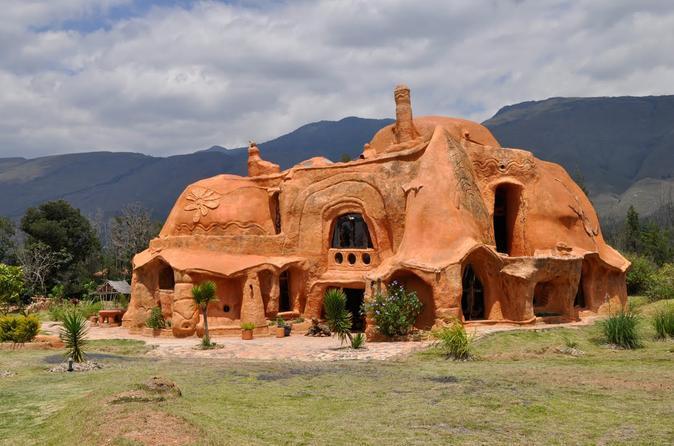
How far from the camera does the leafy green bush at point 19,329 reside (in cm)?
2003

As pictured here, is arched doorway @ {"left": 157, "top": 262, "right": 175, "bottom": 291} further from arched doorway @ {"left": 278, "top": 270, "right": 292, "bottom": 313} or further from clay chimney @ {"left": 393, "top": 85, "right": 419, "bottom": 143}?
clay chimney @ {"left": 393, "top": 85, "right": 419, "bottom": 143}

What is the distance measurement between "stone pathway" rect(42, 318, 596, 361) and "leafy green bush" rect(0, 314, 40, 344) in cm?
351

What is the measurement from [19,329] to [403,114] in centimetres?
1693

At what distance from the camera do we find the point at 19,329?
789 inches

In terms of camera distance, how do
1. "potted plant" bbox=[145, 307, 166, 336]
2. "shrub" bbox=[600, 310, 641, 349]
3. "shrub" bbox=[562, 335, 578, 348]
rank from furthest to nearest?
"potted plant" bbox=[145, 307, 166, 336] → "shrub" bbox=[562, 335, 578, 348] → "shrub" bbox=[600, 310, 641, 349]

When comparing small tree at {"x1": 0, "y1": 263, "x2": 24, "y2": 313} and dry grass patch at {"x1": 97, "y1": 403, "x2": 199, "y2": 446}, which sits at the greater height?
small tree at {"x1": 0, "y1": 263, "x2": 24, "y2": 313}

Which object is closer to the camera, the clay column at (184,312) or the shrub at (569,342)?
the shrub at (569,342)

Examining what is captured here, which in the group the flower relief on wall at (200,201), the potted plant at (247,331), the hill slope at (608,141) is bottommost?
the potted plant at (247,331)

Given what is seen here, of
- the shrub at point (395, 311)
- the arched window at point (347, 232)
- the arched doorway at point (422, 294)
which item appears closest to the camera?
the shrub at point (395, 311)

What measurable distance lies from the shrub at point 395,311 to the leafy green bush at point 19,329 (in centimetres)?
1121

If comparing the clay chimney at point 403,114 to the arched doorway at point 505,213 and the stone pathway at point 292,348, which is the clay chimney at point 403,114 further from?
the stone pathway at point 292,348

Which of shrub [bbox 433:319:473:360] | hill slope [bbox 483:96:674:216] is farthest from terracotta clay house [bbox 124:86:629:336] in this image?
hill slope [bbox 483:96:674:216]

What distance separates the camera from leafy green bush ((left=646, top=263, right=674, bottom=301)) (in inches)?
1070

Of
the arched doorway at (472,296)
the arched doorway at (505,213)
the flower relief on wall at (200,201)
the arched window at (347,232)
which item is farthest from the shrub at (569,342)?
the flower relief on wall at (200,201)
